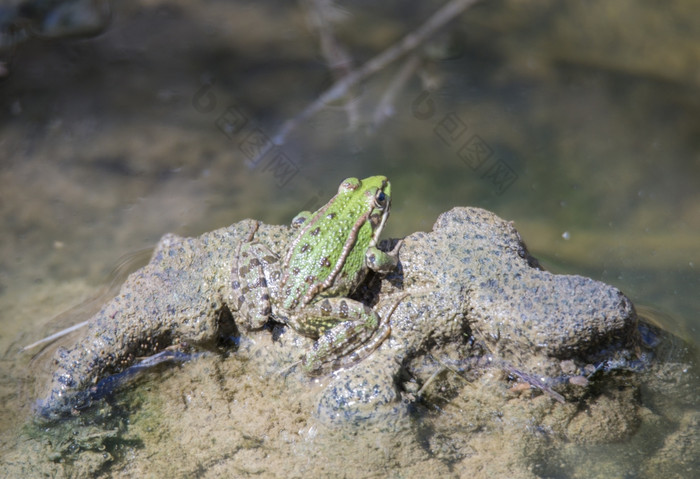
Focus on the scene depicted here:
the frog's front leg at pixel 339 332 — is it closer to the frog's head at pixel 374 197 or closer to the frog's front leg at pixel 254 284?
the frog's front leg at pixel 254 284

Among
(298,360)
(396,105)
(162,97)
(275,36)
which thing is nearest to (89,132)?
(162,97)

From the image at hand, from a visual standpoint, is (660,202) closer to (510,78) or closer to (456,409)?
(510,78)

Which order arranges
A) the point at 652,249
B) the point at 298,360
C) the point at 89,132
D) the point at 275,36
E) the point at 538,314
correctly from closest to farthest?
1. the point at 538,314
2. the point at 298,360
3. the point at 652,249
4. the point at 89,132
5. the point at 275,36

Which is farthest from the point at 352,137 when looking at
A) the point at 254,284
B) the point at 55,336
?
the point at 55,336

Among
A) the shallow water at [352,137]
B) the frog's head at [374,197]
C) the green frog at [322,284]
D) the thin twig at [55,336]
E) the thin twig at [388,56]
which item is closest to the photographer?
the green frog at [322,284]

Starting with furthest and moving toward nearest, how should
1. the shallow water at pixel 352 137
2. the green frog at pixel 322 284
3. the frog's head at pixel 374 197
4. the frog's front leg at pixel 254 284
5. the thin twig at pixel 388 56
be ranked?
1. the thin twig at pixel 388 56
2. the shallow water at pixel 352 137
3. the frog's head at pixel 374 197
4. the frog's front leg at pixel 254 284
5. the green frog at pixel 322 284

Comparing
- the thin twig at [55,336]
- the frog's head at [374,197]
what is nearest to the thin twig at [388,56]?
the frog's head at [374,197]

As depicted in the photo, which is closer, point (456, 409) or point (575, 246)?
point (456, 409)
